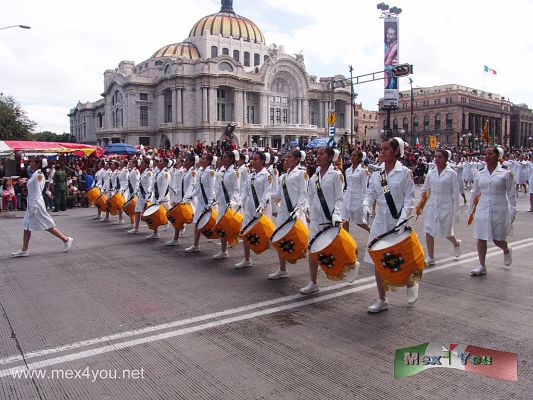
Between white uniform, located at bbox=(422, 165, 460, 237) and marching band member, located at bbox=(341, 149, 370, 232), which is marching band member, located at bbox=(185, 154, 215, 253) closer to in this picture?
marching band member, located at bbox=(341, 149, 370, 232)

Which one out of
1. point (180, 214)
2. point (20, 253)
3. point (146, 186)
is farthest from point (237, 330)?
point (146, 186)

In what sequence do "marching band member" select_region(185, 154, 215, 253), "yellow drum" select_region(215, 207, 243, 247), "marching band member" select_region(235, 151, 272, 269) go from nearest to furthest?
"marching band member" select_region(235, 151, 272, 269) → "yellow drum" select_region(215, 207, 243, 247) → "marching band member" select_region(185, 154, 215, 253)

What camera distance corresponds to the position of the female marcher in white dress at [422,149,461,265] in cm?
834

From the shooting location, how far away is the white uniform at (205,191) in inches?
380

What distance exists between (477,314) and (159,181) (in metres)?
7.72

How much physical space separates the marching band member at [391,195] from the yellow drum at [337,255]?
9.3 inches

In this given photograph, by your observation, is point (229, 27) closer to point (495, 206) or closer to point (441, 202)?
point (441, 202)

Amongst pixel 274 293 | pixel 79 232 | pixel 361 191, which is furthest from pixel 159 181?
pixel 274 293

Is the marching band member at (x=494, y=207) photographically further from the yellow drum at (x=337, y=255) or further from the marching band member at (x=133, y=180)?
the marching band member at (x=133, y=180)

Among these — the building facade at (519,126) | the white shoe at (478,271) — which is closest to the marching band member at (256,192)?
the white shoe at (478,271)

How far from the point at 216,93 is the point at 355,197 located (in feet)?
210

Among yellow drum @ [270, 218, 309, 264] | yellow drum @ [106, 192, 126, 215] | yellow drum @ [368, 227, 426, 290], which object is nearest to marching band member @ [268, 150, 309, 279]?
yellow drum @ [270, 218, 309, 264]

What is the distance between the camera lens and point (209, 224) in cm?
916

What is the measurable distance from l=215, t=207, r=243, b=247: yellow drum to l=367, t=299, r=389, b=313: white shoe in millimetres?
3404
